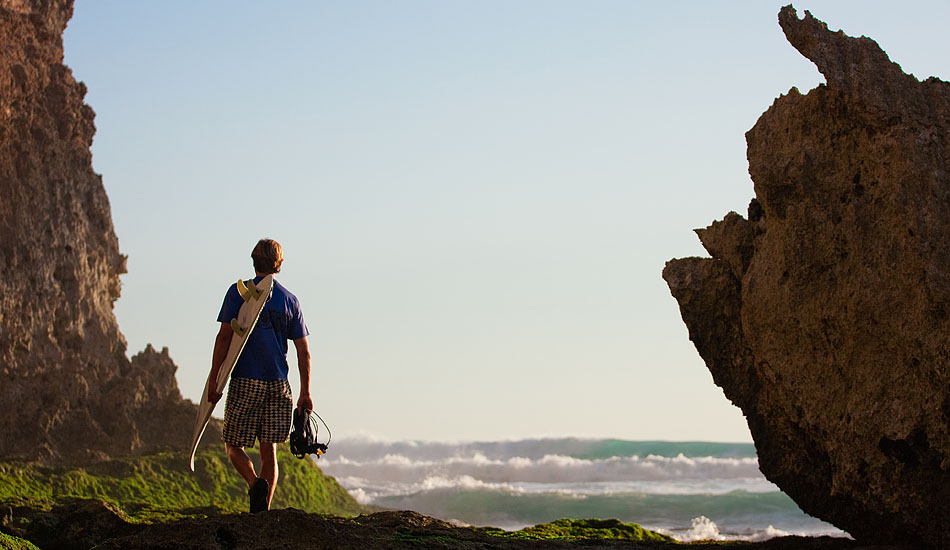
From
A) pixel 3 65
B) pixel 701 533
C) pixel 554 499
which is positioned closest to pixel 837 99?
pixel 3 65

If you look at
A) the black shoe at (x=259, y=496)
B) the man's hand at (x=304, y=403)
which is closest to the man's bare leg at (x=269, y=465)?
the black shoe at (x=259, y=496)

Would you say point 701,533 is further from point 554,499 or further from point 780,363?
point 780,363

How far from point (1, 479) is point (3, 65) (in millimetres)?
5670

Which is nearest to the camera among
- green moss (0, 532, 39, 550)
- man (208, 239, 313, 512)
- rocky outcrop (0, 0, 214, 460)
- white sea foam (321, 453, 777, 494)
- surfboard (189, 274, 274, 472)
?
→ green moss (0, 532, 39, 550)

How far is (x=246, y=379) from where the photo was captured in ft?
25.6

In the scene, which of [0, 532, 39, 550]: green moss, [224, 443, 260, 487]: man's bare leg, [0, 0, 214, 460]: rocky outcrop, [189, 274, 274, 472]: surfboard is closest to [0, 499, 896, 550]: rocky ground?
[0, 532, 39, 550]: green moss

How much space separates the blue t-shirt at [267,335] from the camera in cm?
781

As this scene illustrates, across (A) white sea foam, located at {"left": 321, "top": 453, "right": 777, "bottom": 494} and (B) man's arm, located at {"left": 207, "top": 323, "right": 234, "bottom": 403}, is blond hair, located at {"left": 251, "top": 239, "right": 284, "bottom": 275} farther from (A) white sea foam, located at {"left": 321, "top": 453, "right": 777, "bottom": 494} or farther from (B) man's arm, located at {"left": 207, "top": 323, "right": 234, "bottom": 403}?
(A) white sea foam, located at {"left": 321, "top": 453, "right": 777, "bottom": 494}

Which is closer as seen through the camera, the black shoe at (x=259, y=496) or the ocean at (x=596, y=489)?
the black shoe at (x=259, y=496)

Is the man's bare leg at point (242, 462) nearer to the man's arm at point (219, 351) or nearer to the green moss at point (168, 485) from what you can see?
the man's arm at point (219, 351)

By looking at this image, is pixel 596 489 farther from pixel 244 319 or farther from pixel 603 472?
pixel 244 319

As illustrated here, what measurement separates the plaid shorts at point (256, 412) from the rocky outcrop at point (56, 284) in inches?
282

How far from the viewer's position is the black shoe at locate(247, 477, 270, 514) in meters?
7.43

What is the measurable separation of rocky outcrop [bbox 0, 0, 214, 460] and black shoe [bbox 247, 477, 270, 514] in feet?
25.0
